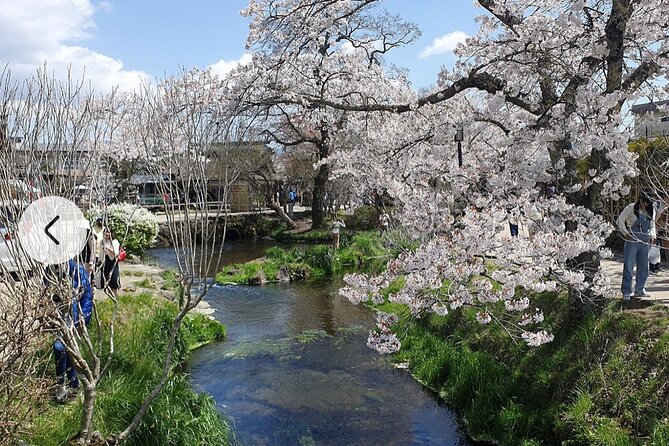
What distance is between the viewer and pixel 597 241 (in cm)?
559

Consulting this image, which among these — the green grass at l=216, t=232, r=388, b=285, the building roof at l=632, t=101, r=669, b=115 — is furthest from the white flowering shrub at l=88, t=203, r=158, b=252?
the building roof at l=632, t=101, r=669, b=115

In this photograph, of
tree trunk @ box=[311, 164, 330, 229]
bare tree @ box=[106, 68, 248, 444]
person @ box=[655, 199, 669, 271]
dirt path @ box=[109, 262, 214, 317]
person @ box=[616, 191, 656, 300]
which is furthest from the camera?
tree trunk @ box=[311, 164, 330, 229]

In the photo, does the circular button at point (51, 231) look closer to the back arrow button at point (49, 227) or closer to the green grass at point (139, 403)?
the back arrow button at point (49, 227)

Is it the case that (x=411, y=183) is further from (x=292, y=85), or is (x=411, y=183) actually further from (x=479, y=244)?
(x=479, y=244)

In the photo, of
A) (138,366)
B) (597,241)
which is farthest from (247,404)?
(597,241)

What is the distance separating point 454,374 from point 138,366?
3.75 m

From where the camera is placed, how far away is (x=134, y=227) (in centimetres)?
1675

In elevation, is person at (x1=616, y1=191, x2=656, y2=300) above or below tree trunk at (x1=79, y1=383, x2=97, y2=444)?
above

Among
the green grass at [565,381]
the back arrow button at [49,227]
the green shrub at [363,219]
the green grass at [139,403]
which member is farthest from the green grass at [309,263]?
the back arrow button at [49,227]

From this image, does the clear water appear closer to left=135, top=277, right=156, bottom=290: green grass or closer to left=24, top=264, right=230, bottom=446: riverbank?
left=24, top=264, right=230, bottom=446: riverbank

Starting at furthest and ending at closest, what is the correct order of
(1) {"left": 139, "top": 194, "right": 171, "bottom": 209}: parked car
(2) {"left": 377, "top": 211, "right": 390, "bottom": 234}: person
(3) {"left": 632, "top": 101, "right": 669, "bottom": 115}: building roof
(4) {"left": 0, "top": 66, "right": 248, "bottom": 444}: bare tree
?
(1) {"left": 139, "top": 194, "right": 171, "bottom": 209}: parked car → (2) {"left": 377, "top": 211, "right": 390, "bottom": 234}: person → (3) {"left": 632, "top": 101, "right": 669, "bottom": 115}: building roof → (4) {"left": 0, "top": 66, "right": 248, "bottom": 444}: bare tree

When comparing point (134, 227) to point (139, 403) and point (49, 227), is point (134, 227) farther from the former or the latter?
point (49, 227)

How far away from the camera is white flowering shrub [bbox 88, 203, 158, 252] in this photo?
52.2 feet

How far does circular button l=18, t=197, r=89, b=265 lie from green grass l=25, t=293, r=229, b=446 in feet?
4.10
